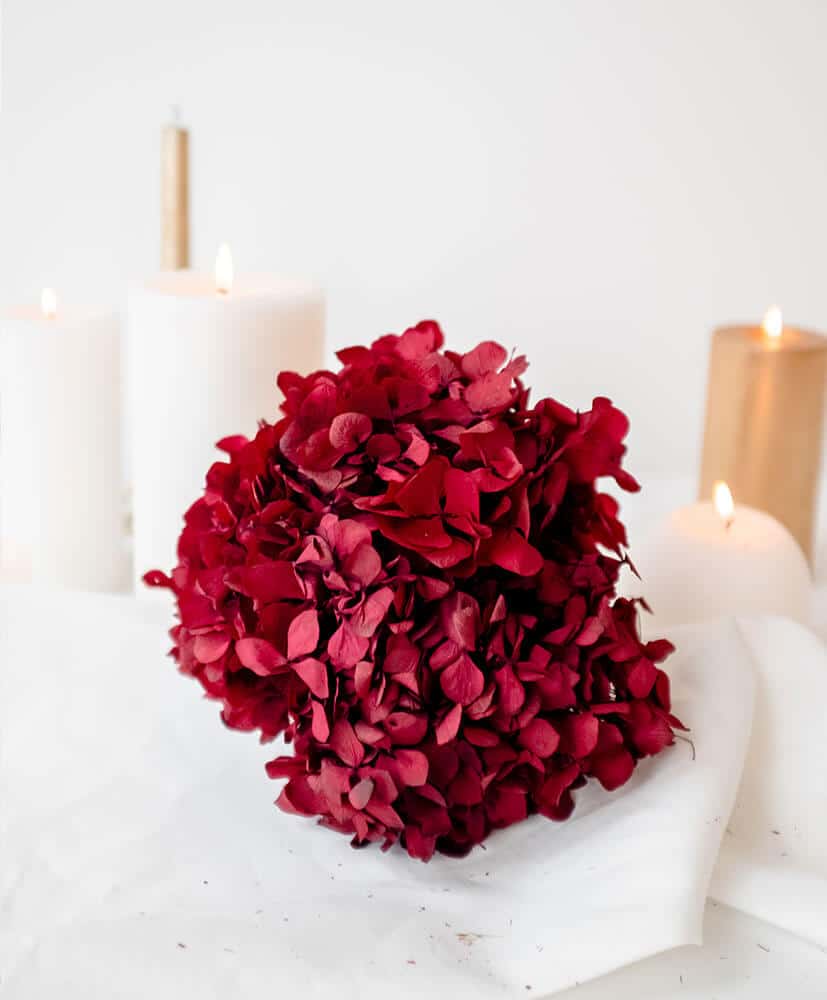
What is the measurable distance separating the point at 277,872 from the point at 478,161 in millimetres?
817

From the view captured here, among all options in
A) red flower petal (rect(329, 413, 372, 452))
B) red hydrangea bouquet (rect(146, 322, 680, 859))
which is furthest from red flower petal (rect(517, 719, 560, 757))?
red flower petal (rect(329, 413, 372, 452))

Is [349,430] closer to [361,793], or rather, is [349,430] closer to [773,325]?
[361,793]

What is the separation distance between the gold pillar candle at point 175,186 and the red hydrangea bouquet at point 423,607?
0.51 meters

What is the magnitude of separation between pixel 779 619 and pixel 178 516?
1.12 feet

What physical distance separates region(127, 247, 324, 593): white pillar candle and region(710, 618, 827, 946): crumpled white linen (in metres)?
0.30

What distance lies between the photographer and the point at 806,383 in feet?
2.68

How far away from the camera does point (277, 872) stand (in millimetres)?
483

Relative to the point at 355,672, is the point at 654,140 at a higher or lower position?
higher

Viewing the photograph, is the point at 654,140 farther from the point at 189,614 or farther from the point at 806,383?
the point at 189,614

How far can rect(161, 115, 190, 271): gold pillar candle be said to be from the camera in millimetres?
969

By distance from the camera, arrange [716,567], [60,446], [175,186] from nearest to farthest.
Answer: [716,567], [60,446], [175,186]

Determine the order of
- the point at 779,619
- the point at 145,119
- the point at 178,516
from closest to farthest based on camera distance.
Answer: the point at 779,619
the point at 178,516
the point at 145,119

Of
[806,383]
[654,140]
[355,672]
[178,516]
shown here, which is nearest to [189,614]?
[355,672]

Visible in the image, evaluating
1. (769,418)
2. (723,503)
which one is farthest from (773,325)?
(723,503)
